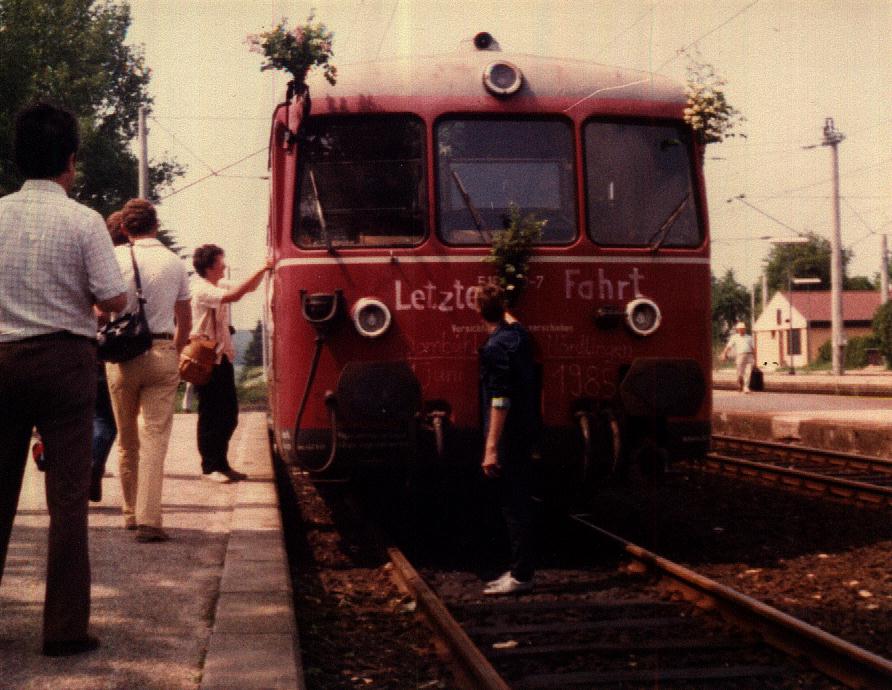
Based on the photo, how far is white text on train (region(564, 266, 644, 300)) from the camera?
7.77 m

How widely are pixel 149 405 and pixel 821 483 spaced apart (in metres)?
6.28

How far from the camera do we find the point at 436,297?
7.62 m

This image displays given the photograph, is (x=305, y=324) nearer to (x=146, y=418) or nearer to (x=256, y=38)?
(x=146, y=418)

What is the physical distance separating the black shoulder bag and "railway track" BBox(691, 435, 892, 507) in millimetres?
5664

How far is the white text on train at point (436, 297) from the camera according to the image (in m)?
7.59

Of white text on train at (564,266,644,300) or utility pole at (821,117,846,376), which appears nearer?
white text on train at (564,266,644,300)

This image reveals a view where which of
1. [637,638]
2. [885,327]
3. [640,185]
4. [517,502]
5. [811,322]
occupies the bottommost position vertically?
[637,638]

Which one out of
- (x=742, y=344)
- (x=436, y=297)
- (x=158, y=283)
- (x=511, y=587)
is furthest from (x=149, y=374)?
(x=742, y=344)

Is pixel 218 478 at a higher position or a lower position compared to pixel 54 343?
lower

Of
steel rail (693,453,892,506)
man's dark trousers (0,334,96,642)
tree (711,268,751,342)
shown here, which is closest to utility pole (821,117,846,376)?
steel rail (693,453,892,506)

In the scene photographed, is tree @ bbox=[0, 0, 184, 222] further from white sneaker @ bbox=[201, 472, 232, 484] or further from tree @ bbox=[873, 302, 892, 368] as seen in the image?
white sneaker @ bbox=[201, 472, 232, 484]

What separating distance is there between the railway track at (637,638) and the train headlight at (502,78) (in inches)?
110

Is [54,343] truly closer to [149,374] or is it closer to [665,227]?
[149,374]

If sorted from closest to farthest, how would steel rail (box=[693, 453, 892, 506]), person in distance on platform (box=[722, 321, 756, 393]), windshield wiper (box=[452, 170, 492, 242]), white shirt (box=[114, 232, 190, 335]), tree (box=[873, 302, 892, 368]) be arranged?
white shirt (box=[114, 232, 190, 335])
windshield wiper (box=[452, 170, 492, 242])
steel rail (box=[693, 453, 892, 506])
person in distance on platform (box=[722, 321, 756, 393])
tree (box=[873, 302, 892, 368])
